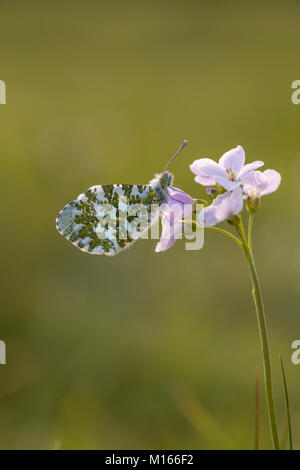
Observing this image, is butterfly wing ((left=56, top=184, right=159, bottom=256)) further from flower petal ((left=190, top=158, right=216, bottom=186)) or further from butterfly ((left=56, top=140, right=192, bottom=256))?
flower petal ((left=190, top=158, right=216, bottom=186))

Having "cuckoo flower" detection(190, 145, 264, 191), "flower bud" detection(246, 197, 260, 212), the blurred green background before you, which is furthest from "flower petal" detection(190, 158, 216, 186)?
the blurred green background

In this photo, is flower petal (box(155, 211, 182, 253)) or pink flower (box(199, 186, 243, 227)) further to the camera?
flower petal (box(155, 211, 182, 253))

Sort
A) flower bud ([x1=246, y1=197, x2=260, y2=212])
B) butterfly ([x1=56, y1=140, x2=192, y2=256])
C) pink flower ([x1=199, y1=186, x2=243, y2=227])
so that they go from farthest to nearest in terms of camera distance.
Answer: butterfly ([x1=56, y1=140, x2=192, y2=256]) → flower bud ([x1=246, y1=197, x2=260, y2=212]) → pink flower ([x1=199, y1=186, x2=243, y2=227])

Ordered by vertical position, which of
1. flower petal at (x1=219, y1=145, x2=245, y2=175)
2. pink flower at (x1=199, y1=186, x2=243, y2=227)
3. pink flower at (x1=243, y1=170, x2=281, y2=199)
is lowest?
pink flower at (x1=199, y1=186, x2=243, y2=227)

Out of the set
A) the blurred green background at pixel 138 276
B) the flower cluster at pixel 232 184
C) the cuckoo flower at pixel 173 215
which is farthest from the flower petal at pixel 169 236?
the blurred green background at pixel 138 276

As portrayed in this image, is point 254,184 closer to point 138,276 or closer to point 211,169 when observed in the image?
point 211,169

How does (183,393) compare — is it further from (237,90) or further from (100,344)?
(237,90)

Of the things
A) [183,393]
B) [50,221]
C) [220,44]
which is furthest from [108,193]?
[220,44]
